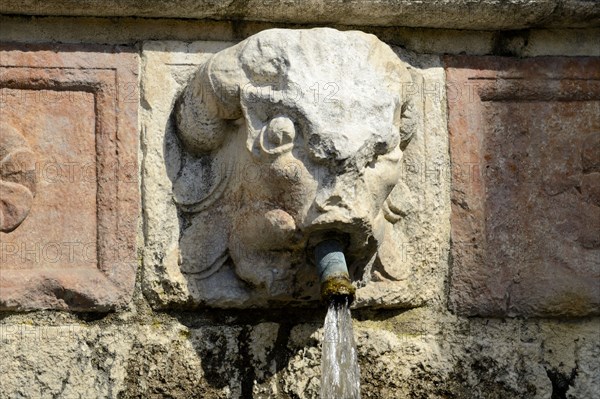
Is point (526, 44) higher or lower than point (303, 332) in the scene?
higher

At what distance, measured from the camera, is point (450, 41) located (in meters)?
3.21

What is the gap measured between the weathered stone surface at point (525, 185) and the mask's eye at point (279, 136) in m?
0.46

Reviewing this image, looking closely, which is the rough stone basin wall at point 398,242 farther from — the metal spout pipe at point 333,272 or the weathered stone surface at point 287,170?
the metal spout pipe at point 333,272

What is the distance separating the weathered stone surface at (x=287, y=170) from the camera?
2838mm

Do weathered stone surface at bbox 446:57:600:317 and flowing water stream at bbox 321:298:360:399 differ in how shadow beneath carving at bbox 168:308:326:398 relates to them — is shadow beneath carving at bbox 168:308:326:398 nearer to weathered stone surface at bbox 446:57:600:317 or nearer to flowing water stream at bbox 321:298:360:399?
flowing water stream at bbox 321:298:360:399

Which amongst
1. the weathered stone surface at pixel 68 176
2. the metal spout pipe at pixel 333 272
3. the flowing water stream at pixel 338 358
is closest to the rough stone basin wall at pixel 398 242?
the weathered stone surface at pixel 68 176

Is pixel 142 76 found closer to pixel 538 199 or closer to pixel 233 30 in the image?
pixel 233 30

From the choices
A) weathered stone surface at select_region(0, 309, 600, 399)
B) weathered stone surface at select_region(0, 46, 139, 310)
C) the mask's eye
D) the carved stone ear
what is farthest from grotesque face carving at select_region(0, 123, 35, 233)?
the mask's eye

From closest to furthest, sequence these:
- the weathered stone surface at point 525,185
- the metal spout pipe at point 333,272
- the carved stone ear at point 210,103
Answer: the metal spout pipe at point 333,272 < the carved stone ear at point 210,103 < the weathered stone surface at point 525,185

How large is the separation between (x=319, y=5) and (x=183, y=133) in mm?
391

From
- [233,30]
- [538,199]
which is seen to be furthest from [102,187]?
[538,199]

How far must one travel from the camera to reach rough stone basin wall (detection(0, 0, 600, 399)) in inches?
116

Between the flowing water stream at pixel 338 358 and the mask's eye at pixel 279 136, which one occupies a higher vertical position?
the mask's eye at pixel 279 136

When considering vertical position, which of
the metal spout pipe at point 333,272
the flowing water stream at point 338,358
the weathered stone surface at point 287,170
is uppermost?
the weathered stone surface at point 287,170
